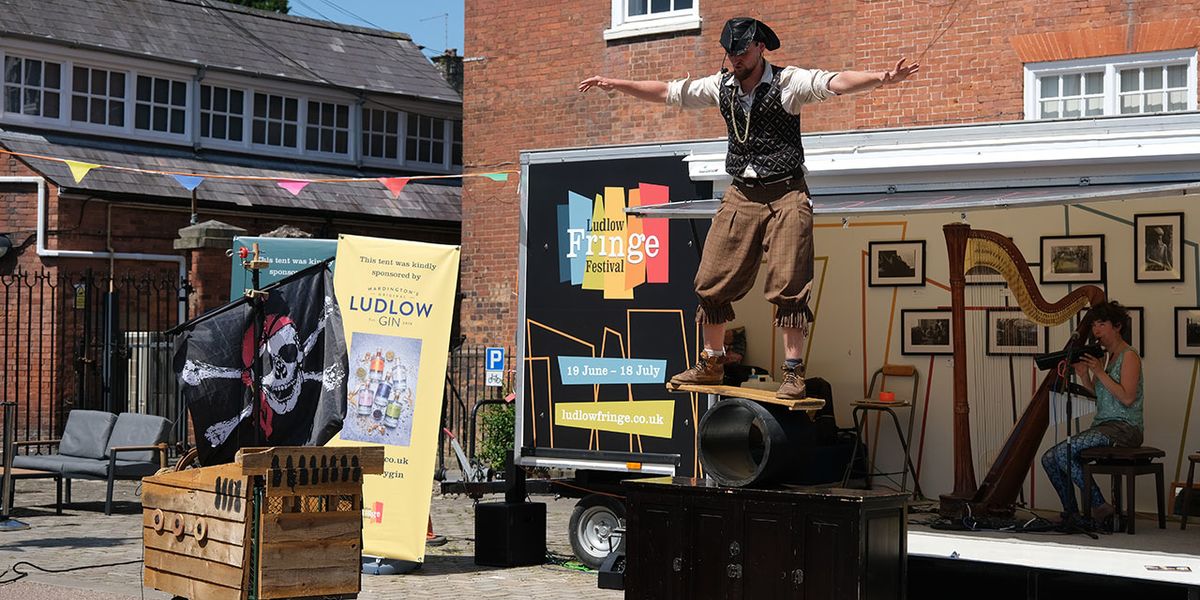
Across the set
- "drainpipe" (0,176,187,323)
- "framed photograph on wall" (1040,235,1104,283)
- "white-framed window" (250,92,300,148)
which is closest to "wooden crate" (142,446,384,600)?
"framed photograph on wall" (1040,235,1104,283)

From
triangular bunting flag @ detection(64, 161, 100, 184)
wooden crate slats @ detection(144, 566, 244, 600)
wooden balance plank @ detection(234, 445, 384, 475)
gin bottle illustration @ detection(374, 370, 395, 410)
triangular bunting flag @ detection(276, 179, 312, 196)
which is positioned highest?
triangular bunting flag @ detection(276, 179, 312, 196)

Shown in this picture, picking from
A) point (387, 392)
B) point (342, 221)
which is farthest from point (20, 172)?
point (387, 392)

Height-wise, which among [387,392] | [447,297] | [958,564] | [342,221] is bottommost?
[958,564]

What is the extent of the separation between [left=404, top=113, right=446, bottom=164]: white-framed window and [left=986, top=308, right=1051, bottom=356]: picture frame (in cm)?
1606

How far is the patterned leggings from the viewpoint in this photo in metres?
9.06

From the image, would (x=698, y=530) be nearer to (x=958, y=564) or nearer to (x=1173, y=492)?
(x=958, y=564)

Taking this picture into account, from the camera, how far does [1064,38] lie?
14.3m

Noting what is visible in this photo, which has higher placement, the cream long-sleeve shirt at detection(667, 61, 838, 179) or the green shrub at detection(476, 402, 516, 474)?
the cream long-sleeve shirt at detection(667, 61, 838, 179)

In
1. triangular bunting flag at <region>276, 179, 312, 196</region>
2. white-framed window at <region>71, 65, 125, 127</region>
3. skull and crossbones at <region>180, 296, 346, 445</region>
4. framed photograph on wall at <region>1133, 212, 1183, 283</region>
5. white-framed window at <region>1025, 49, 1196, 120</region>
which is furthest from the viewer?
white-framed window at <region>71, 65, 125, 127</region>

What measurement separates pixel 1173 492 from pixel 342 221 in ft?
49.5

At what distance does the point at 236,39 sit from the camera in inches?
936

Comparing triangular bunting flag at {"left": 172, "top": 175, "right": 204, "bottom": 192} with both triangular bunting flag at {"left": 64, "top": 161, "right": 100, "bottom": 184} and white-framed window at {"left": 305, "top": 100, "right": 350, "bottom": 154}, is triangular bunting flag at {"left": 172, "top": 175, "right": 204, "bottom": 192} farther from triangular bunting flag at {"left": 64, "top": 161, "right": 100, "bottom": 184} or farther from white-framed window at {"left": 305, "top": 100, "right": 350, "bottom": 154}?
white-framed window at {"left": 305, "top": 100, "right": 350, "bottom": 154}

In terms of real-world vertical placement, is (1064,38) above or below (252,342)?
above

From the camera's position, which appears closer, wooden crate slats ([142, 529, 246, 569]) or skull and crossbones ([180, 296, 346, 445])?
wooden crate slats ([142, 529, 246, 569])
